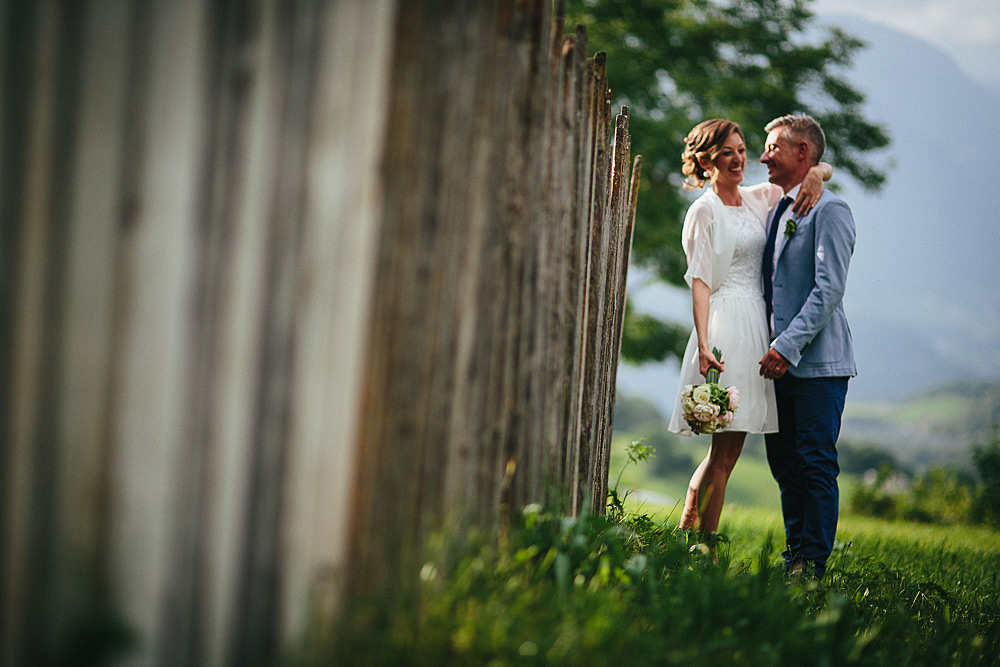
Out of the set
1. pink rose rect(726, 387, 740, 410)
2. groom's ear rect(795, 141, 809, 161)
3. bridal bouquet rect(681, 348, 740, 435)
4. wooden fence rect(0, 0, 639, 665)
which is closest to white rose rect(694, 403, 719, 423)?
bridal bouquet rect(681, 348, 740, 435)

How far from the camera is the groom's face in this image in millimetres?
3834

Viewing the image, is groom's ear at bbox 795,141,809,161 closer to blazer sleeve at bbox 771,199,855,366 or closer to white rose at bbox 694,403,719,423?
blazer sleeve at bbox 771,199,855,366

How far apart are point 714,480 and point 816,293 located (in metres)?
1.04

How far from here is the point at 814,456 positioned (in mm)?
3576

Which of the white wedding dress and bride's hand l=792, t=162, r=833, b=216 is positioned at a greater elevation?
bride's hand l=792, t=162, r=833, b=216

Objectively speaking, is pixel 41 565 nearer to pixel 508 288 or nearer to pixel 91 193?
pixel 91 193

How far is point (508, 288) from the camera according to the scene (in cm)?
225

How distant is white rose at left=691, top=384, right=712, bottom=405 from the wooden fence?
6.42ft

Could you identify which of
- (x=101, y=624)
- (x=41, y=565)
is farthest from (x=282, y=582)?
(x=41, y=565)

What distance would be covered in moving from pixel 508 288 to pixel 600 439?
150cm

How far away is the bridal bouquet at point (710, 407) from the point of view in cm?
347

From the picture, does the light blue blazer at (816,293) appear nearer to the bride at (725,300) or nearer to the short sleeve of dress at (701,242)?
the bride at (725,300)

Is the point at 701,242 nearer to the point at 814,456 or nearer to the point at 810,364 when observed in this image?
the point at 810,364

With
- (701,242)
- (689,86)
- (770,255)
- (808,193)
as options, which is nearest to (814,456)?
(770,255)
